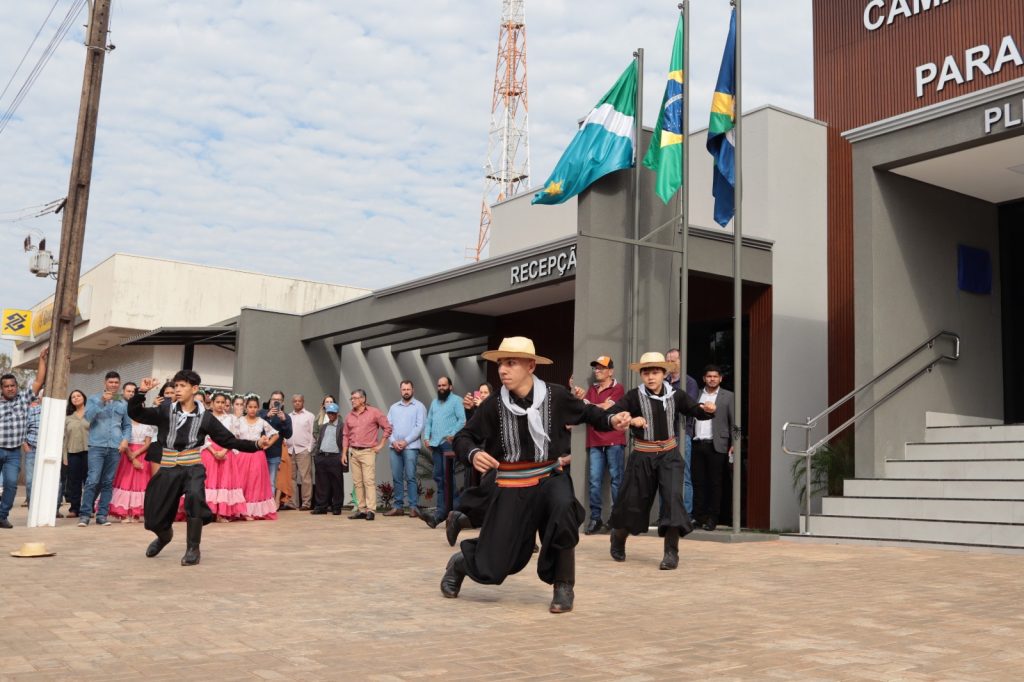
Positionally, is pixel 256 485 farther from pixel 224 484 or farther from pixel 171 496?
pixel 171 496

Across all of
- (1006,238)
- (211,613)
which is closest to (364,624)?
(211,613)

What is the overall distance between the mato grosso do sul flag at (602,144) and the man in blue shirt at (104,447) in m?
6.37

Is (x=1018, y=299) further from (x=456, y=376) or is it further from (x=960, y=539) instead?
(x=456, y=376)

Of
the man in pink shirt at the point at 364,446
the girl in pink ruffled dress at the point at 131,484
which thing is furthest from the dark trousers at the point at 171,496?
the man in pink shirt at the point at 364,446

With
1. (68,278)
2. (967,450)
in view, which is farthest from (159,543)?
(967,450)

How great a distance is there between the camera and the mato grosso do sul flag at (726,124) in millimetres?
12641

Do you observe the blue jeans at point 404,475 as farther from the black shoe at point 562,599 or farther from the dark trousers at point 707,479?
the black shoe at point 562,599

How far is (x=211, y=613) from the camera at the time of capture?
20.6ft

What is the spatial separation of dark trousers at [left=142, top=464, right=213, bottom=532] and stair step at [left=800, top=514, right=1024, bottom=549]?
275 inches

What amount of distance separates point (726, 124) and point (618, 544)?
18.9 feet

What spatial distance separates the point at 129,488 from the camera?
14492 millimetres

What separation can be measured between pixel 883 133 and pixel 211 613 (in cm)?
981

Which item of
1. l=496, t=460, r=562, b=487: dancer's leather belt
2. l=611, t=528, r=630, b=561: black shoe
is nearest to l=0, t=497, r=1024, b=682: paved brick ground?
l=611, t=528, r=630, b=561: black shoe

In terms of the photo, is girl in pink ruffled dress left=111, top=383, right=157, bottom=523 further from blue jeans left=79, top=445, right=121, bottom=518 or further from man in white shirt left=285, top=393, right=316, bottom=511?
man in white shirt left=285, top=393, right=316, bottom=511
